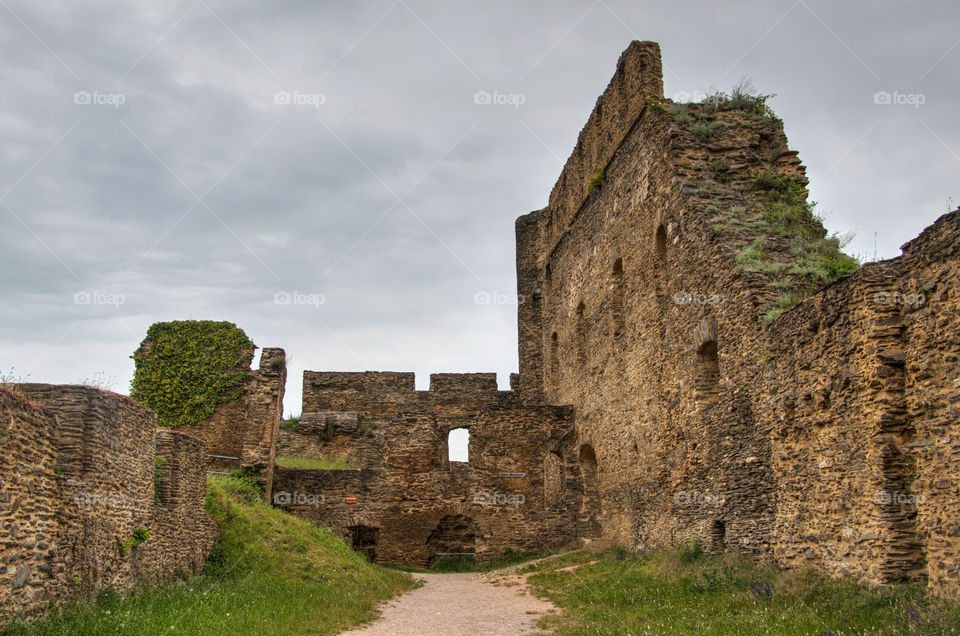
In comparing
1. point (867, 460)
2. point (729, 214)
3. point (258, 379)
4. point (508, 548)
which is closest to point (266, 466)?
point (258, 379)

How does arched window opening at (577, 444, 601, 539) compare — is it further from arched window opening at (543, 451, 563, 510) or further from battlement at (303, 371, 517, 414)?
battlement at (303, 371, 517, 414)

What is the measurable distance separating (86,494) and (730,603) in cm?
738

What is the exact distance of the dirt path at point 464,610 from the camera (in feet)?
28.3

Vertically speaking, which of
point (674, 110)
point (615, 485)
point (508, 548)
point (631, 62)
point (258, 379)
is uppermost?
point (631, 62)

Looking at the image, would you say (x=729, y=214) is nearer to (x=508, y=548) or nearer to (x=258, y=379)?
(x=508, y=548)

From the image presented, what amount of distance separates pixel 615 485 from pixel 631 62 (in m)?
9.68

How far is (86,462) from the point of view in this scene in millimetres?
7910

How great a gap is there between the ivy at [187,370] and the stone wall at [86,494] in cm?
1103

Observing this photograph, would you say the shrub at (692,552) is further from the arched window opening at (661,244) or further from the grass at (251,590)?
the arched window opening at (661,244)

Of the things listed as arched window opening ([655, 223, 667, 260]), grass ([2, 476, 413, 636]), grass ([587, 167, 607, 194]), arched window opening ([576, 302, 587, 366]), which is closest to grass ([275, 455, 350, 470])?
grass ([2, 476, 413, 636])

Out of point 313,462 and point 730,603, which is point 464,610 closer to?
point 730,603

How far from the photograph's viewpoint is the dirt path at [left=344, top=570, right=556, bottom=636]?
8.64m

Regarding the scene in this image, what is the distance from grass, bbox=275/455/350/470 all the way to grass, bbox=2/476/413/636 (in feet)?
10.2

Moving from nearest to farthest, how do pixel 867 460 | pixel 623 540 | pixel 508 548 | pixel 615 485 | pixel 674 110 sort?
pixel 867 460
pixel 674 110
pixel 623 540
pixel 615 485
pixel 508 548
